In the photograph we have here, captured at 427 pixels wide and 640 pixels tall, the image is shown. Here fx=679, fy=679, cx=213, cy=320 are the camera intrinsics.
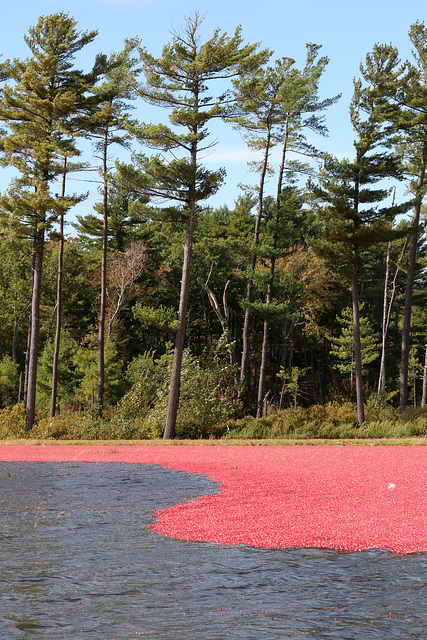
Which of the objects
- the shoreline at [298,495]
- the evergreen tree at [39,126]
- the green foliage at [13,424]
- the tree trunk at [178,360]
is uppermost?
the evergreen tree at [39,126]

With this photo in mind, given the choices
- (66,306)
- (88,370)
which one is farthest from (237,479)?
(66,306)

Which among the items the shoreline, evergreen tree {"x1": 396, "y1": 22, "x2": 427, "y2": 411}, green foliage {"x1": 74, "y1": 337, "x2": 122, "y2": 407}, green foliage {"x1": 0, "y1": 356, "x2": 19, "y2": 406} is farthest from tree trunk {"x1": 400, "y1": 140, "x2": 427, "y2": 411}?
green foliage {"x1": 0, "y1": 356, "x2": 19, "y2": 406}

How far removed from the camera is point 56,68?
32312 millimetres

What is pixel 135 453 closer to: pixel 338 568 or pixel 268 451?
pixel 268 451

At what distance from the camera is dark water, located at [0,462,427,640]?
5.96m

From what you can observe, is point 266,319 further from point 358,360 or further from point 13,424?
point 13,424

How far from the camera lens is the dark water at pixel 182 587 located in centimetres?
596

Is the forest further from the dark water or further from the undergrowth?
the dark water

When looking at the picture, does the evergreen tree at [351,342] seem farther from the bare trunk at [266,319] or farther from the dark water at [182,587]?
the dark water at [182,587]

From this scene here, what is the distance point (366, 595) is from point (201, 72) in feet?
81.5

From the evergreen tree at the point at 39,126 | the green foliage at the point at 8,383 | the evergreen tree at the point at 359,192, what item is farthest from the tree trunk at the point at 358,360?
the green foliage at the point at 8,383

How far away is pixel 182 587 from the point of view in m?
7.15

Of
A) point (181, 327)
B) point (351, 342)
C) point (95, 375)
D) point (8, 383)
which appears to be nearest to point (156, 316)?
point (95, 375)

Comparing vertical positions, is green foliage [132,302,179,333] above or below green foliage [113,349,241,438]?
above
